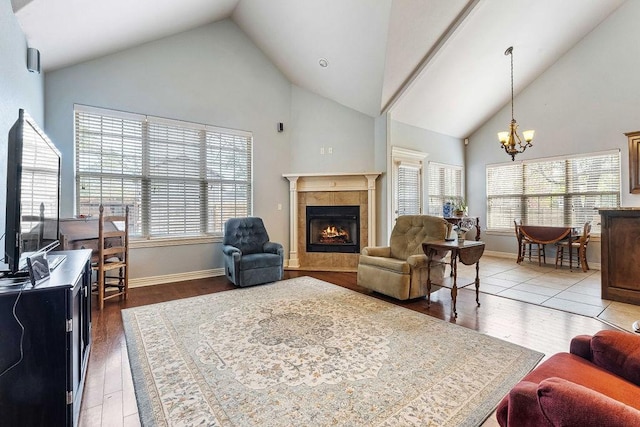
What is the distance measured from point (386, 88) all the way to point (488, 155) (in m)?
3.84

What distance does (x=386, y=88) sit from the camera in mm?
4602

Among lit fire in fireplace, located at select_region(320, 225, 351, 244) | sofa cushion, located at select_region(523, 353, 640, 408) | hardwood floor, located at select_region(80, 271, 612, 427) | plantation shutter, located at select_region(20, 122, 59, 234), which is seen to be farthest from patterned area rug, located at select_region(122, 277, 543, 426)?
lit fire in fireplace, located at select_region(320, 225, 351, 244)

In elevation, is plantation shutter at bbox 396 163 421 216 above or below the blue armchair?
above

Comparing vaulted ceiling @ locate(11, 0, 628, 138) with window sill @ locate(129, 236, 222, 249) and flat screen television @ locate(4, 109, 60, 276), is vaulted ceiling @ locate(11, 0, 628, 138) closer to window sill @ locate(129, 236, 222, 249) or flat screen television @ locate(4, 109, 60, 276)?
flat screen television @ locate(4, 109, 60, 276)

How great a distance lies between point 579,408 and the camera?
82 centimetres

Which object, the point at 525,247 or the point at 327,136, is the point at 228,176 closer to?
the point at 327,136

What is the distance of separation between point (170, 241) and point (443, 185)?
5.79m

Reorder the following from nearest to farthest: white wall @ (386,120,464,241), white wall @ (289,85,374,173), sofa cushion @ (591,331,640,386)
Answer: sofa cushion @ (591,331,640,386), white wall @ (289,85,374,173), white wall @ (386,120,464,241)

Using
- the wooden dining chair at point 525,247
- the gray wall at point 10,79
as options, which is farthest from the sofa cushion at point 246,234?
the wooden dining chair at point 525,247

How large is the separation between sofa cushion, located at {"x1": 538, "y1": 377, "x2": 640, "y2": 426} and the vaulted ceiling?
12.5ft

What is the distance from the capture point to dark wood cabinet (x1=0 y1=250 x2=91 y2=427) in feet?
4.42

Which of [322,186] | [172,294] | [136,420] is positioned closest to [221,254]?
[172,294]

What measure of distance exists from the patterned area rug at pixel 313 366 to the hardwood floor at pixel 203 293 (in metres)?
0.10

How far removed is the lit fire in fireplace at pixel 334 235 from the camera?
5.58 metres
